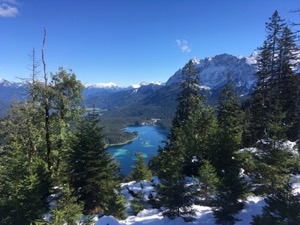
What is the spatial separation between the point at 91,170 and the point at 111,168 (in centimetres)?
181

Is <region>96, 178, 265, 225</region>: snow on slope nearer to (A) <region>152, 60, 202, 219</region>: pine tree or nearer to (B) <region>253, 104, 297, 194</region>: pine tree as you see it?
(A) <region>152, 60, 202, 219</region>: pine tree

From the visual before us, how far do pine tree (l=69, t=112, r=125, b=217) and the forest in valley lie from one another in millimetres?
79

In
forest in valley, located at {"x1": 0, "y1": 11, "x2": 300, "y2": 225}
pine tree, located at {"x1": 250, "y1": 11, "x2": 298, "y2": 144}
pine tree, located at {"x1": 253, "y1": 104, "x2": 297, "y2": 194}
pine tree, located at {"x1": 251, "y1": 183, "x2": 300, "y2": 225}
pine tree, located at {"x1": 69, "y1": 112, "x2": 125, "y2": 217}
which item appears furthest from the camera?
pine tree, located at {"x1": 250, "y1": 11, "x2": 298, "y2": 144}

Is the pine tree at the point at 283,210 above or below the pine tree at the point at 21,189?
above

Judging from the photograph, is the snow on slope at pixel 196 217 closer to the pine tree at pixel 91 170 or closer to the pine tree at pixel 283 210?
the pine tree at pixel 91 170

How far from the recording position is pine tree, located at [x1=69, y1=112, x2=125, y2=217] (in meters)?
21.8

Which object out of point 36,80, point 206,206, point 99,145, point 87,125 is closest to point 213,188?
point 206,206

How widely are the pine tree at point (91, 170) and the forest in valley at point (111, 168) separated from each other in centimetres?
8

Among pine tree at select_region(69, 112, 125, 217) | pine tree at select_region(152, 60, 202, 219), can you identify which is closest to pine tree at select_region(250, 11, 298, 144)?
pine tree at select_region(152, 60, 202, 219)

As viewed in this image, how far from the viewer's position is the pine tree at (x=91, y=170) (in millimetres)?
21828

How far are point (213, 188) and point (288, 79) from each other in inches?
979

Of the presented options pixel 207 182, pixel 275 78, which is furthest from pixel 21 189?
pixel 275 78

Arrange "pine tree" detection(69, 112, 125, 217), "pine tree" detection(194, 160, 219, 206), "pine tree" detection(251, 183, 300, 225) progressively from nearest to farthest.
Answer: "pine tree" detection(251, 183, 300, 225) < "pine tree" detection(194, 160, 219, 206) < "pine tree" detection(69, 112, 125, 217)

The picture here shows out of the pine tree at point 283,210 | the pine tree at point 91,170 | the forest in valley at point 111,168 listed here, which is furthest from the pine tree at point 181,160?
the pine tree at point 283,210
